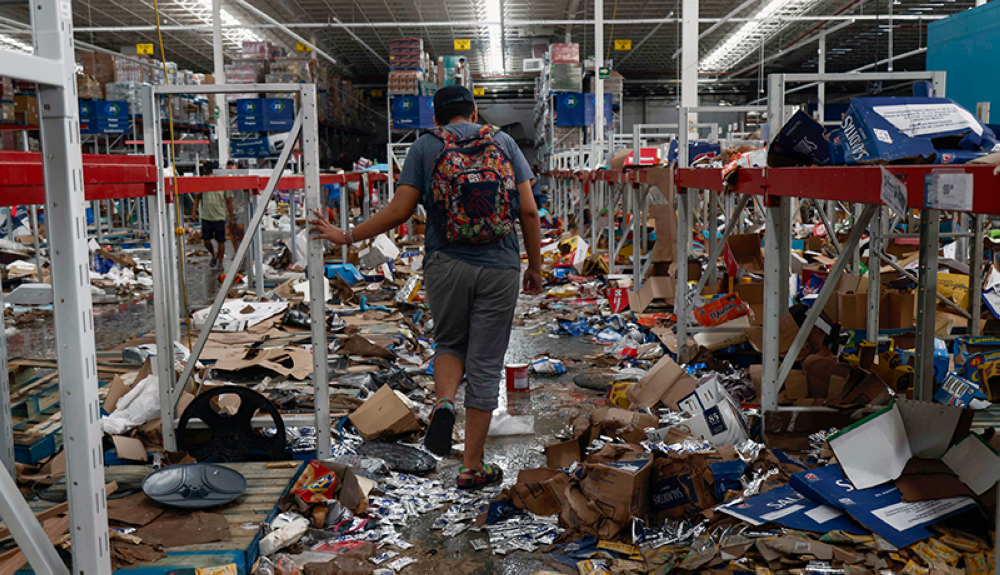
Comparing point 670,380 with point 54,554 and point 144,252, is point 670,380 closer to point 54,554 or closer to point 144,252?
point 54,554

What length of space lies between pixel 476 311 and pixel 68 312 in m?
1.91

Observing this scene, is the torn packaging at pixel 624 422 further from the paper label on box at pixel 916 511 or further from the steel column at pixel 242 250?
the steel column at pixel 242 250

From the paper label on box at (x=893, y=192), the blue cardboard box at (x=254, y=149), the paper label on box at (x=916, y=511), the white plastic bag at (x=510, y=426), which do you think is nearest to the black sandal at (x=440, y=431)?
the white plastic bag at (x=510, y=426)

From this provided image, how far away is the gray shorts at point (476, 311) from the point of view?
10.7 ft

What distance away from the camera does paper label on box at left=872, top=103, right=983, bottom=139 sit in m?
2.54

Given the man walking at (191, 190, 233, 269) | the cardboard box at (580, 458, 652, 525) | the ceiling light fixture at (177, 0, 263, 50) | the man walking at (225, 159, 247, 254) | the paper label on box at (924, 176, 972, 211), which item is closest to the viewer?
the paper label on box at (924, 176, 972, 211)

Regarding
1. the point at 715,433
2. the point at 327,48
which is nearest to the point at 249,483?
the point at 715,433

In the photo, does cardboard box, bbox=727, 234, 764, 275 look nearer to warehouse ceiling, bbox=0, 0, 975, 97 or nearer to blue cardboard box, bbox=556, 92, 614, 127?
blue cardboard box, bbox=556, 92, 614, 127

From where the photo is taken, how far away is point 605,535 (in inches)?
111

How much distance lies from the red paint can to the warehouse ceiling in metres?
10.3

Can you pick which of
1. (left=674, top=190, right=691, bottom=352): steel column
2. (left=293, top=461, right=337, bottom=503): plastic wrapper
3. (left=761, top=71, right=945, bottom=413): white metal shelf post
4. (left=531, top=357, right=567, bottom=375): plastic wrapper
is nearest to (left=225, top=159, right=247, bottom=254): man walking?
(left=531, top=357, right=567, bottom=375): plastic wrapper

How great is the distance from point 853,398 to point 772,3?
45.9 feet

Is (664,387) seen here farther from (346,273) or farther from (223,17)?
(223,17)

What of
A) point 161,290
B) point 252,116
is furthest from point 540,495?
point 252,116
